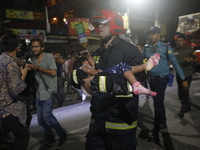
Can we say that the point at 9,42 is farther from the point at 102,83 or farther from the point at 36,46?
the point at 102,83

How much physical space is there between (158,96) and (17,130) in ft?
9.21

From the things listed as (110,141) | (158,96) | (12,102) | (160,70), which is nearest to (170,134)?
(158,96)

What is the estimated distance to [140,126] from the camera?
5164 mm

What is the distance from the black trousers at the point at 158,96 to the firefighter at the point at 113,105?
6.60ft

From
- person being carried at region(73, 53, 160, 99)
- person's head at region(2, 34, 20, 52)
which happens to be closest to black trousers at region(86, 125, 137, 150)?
person being carried at region(73, 53, 160, 99)

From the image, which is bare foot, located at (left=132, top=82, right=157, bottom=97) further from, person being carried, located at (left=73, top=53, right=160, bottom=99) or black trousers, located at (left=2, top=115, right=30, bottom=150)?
black trousers, located at (left=2, top=115, right=30, bottom=150)

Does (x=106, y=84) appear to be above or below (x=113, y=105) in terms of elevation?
above

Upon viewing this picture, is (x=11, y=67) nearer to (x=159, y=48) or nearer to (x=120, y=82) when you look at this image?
(x=120, y=82)

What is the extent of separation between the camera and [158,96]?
4422mm

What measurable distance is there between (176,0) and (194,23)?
16.4m

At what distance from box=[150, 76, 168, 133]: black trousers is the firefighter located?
2.01 metres

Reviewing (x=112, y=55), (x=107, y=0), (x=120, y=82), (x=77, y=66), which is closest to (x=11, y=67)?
(x=77, y=66)

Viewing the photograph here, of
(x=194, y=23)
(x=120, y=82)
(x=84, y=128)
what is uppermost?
(x=194, y=23)

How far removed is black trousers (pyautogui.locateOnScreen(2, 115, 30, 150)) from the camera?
2.79 metres
